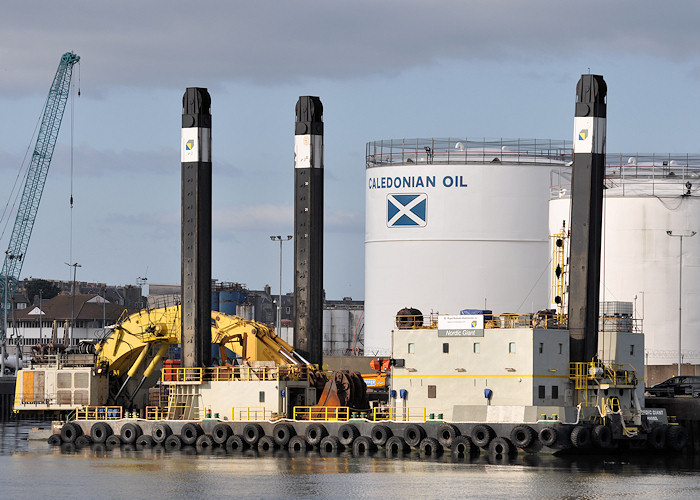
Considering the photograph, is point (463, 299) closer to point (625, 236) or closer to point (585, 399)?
point (625, 236)

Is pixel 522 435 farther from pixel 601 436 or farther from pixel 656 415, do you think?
pixel 656 415

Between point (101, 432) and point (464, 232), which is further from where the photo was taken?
point (464, 232)

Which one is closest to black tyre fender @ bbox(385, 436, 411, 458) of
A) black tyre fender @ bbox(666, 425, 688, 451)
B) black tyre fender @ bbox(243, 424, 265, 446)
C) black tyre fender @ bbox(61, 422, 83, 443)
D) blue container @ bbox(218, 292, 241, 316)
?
black tyre fender @ bbox(243, 424, 265, 446)

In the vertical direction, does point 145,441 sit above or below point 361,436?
below

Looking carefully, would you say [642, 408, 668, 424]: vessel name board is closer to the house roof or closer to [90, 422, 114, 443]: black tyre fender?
[90, 422, 114, 443]: black tyre fender

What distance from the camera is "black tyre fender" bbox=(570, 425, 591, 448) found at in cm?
5119

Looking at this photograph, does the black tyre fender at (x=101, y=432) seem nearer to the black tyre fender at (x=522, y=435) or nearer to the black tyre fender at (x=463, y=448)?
the black tyre fender at (x=463, y=448)

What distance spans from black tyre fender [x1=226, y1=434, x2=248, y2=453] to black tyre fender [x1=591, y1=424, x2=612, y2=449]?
46.5ft

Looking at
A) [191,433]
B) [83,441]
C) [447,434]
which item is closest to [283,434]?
[191,433]

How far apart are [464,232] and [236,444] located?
36769mm

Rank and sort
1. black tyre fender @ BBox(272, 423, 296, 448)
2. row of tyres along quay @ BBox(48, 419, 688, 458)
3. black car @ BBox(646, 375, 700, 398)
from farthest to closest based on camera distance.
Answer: black car @ BBox(646, 375, 700, 398) → black tyre fender @ BBox(272, 423, 296, 448) → row of tyres along quay @ BBox(48, 419, 688, 458)

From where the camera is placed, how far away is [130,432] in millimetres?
58531

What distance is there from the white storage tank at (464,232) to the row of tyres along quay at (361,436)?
109 ft

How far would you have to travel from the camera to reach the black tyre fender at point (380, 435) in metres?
53.5
